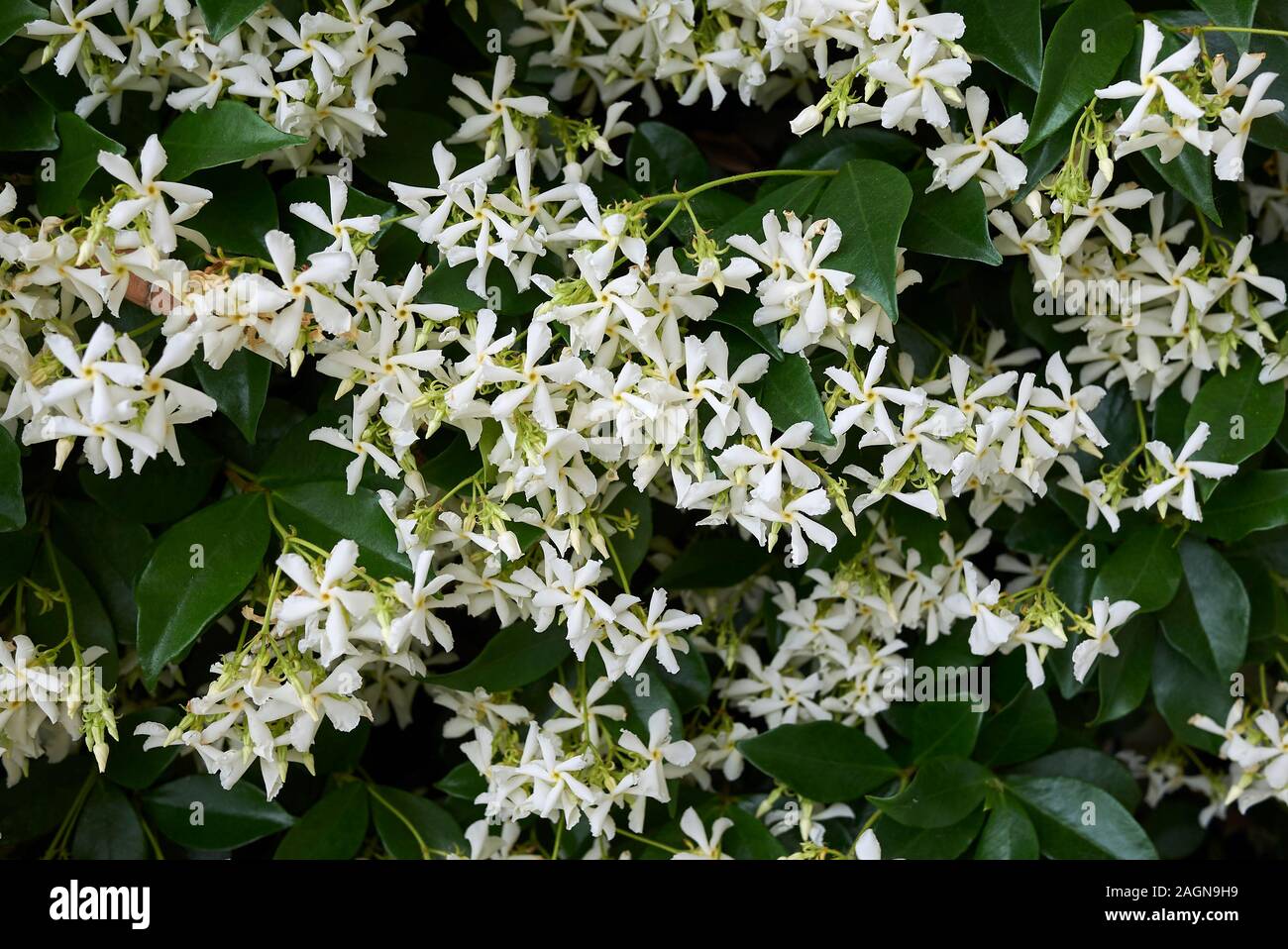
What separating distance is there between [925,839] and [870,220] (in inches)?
24.0

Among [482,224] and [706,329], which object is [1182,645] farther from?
[482,224]

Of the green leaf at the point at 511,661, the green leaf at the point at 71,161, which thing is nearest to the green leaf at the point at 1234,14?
the green leaf at the point at 511,661

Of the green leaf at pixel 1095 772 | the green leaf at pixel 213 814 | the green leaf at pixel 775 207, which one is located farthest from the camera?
the green leaf at pixel 1095 772

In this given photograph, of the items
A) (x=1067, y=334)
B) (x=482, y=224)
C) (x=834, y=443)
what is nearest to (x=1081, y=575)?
(x=1067, y=334)

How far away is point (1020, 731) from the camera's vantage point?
1.07m

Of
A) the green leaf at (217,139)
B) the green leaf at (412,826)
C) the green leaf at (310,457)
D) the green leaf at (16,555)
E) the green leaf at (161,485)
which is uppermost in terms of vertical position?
the green leaf at (217,139)

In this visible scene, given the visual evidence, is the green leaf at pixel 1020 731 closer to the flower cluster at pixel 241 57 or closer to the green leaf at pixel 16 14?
the flower cluster at pixel 241 57

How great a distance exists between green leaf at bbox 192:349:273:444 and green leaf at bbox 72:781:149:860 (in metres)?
0.41

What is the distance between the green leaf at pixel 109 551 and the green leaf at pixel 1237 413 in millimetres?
980

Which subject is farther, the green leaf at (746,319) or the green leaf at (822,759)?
the green leaf at (822,759)

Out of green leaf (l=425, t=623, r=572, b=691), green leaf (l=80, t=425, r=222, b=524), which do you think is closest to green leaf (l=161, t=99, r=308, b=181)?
green leaf (l=80, t=425, r=222, b=524)

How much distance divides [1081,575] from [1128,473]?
11cm

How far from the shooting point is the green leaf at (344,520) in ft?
2.88

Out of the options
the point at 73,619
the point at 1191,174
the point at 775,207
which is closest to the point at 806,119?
the point at 775,207
